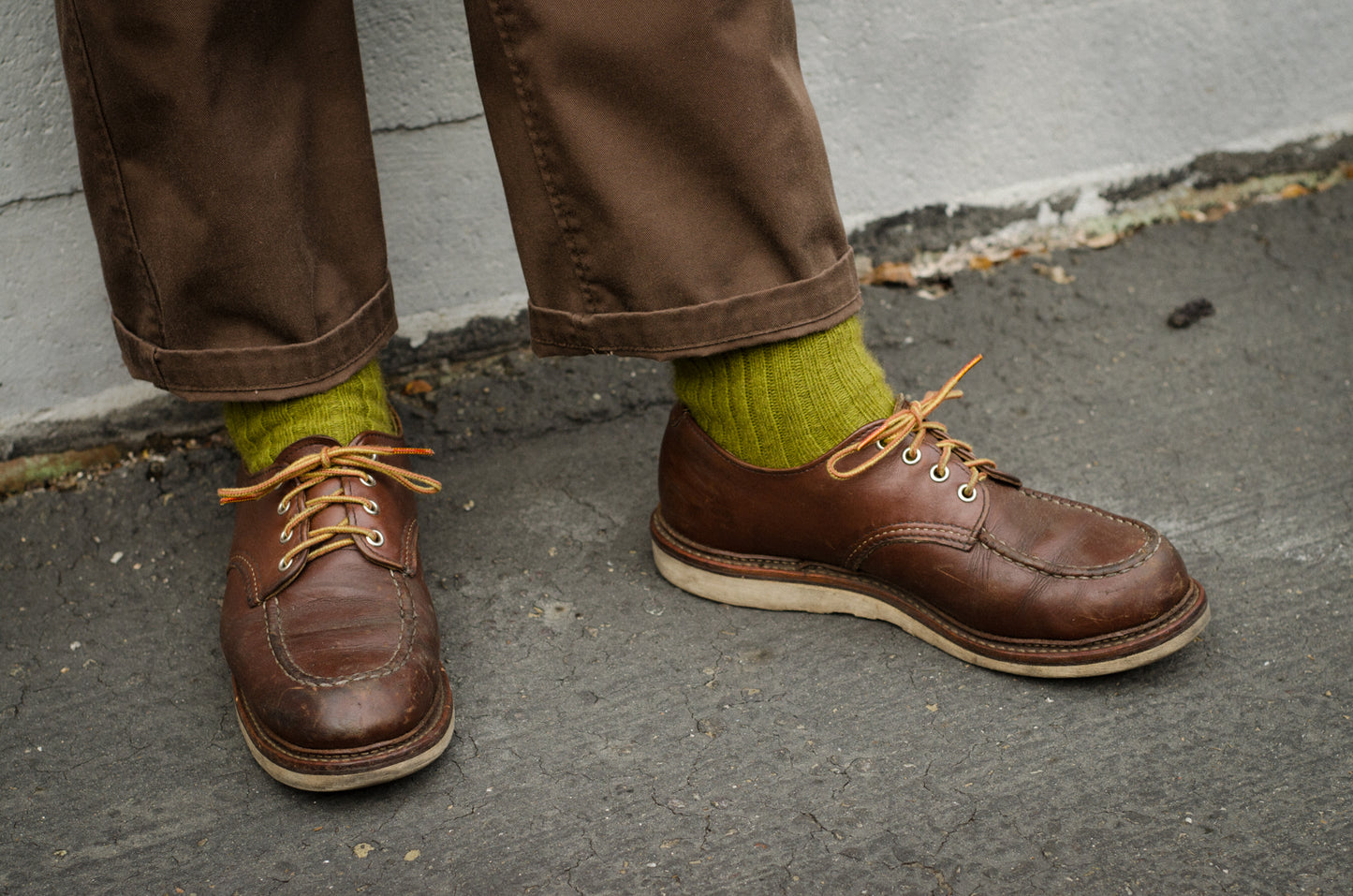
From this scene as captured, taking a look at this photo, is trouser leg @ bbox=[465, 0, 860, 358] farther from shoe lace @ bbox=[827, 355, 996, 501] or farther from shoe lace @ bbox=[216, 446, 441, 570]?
shoe lace @ bbox=[216, 446, 441, 570]

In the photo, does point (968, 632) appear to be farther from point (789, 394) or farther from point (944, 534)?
point (789, 394)

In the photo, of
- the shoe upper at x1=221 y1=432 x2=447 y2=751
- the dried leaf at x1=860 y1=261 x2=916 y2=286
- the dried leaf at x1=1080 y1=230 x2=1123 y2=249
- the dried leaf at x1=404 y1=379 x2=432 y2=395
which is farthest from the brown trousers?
the dried leaf at x1=1080 y1=230 x2=1123 y2=249

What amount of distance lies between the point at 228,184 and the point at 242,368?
0.21 meters

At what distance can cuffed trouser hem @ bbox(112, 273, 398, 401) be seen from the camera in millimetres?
1180

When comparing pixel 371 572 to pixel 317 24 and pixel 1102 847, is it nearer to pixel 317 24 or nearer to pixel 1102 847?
pixel 317 24

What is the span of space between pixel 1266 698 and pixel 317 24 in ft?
4.37

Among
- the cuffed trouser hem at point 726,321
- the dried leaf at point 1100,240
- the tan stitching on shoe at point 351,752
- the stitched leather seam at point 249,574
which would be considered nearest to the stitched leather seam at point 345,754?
the tan stitching on shoe at point 351,752

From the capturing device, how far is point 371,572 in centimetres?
116

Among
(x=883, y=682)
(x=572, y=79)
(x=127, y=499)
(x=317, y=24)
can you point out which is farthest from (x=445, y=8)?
(x=883, y=682)

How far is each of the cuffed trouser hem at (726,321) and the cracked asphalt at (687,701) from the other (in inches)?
14.9

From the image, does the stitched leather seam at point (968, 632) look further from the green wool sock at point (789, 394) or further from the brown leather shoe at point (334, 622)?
the brown leather shoe at point (334, 622)

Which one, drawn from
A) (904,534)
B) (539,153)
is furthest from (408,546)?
(904,534)

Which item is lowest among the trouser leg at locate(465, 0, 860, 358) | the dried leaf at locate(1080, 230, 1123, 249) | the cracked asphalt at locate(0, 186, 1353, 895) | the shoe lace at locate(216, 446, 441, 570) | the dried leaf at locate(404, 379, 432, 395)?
the dried leaf at locate(404, 379, 432, 395)

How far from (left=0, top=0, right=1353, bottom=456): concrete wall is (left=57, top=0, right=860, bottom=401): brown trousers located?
0.43 meters
